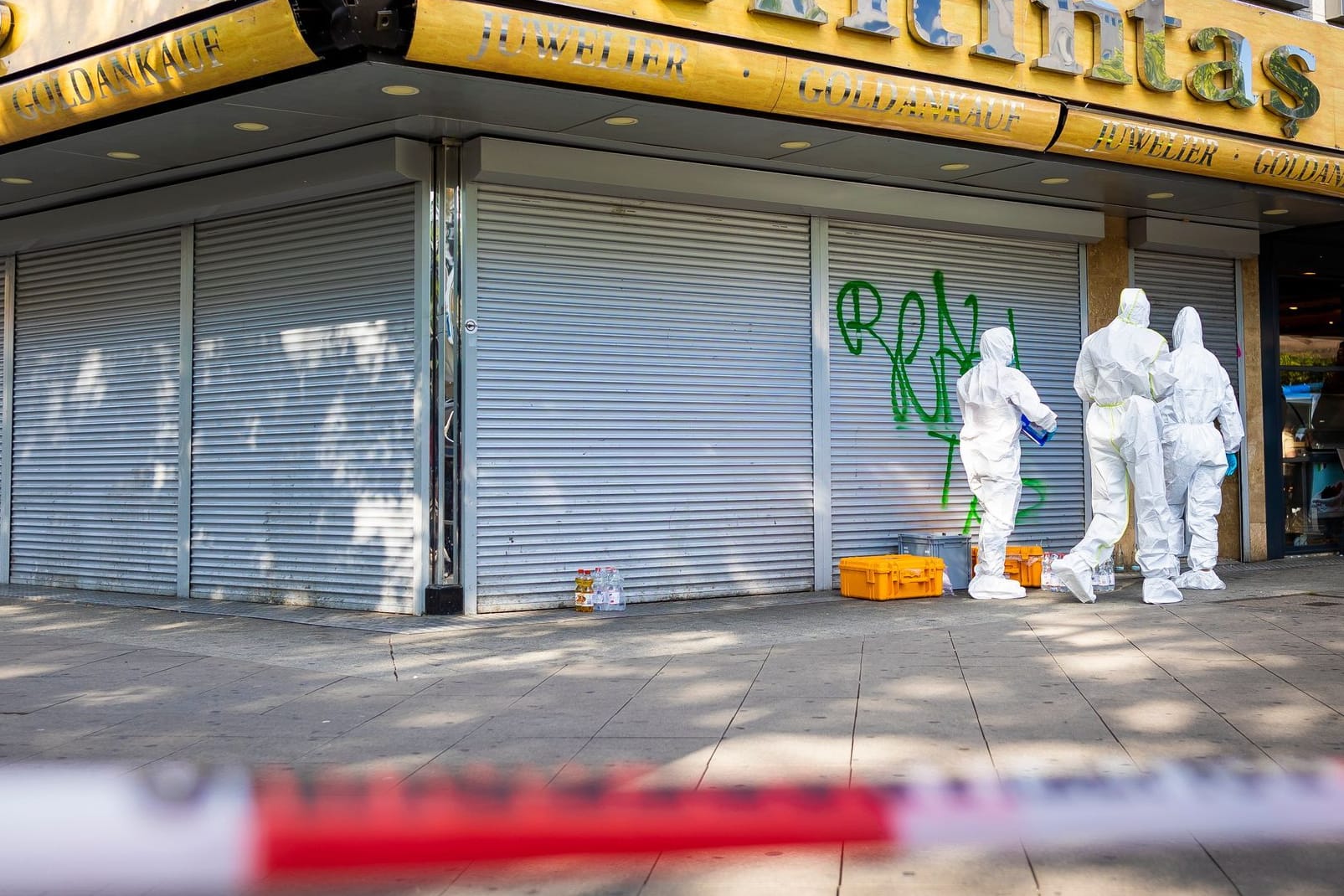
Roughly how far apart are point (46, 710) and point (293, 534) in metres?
4.12

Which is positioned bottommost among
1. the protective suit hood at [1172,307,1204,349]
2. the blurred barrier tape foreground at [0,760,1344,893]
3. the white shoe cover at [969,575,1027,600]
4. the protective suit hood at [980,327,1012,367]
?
the blurred barrier tape foreground at [0,760,1344,893]

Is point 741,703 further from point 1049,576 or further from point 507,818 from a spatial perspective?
point 1049,576

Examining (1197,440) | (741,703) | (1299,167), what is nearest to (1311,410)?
(1299,167)

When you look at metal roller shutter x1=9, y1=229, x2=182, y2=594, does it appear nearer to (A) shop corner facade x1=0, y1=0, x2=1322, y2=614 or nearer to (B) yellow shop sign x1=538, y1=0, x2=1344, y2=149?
(A) shop corner facade x1=0, y1=0, x2=1322, y2=614

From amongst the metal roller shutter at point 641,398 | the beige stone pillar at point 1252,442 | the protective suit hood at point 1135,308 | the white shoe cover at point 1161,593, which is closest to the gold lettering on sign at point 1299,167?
the protective suit hood at point 1135,308

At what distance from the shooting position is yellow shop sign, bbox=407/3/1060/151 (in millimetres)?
7285

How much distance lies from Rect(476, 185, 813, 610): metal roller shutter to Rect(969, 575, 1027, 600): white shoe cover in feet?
5.12

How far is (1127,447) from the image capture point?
10.1 meters

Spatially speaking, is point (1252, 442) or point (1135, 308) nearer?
point (1135, 308)

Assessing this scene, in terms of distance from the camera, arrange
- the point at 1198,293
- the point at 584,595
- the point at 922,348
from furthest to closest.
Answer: the point at 1198,293
the point at 922,348
the point at 584,595

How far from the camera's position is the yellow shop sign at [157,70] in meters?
7.37

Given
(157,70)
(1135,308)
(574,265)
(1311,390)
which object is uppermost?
(157,70)

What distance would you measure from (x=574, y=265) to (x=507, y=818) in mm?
6478

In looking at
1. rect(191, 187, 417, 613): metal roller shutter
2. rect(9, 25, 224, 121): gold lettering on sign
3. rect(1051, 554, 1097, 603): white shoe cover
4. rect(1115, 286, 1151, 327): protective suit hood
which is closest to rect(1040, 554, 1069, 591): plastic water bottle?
rect(1051, 554, 1097, 603): white shoe cover
